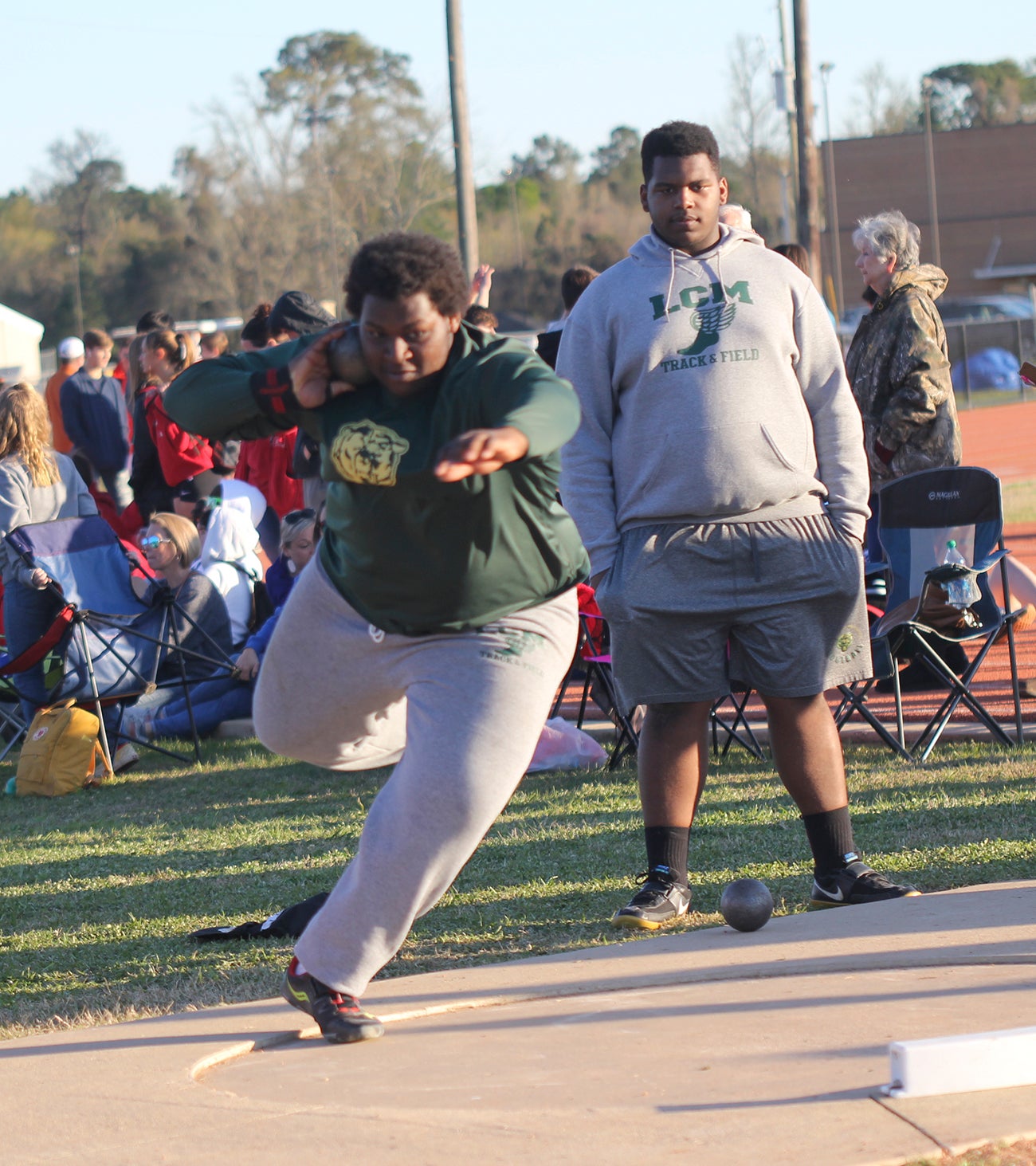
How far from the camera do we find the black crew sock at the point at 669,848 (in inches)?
188

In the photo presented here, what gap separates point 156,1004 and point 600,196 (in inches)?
3258

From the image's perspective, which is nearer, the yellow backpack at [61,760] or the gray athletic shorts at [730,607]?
the gray athletic shorts at [730,607]

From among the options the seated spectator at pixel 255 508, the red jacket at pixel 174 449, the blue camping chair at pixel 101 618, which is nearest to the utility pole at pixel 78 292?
the red jacket at pixel 174 449

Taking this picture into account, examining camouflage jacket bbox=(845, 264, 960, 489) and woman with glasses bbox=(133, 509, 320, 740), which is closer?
camouflage jacket bbox=(845, 264, 960, 489)

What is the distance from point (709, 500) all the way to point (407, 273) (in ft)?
4.84

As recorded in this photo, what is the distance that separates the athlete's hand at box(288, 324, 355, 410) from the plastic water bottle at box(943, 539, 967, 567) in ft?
14.7

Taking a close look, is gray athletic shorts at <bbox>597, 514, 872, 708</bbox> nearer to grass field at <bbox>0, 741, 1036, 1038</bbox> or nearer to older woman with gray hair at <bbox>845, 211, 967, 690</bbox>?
grass field at <bbox>0, 741, 1036, 1038</bbox>

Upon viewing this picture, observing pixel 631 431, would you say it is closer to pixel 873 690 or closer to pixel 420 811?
pixel 420 811

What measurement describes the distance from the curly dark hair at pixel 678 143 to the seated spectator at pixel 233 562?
486 cm

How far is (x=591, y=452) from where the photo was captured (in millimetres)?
4773

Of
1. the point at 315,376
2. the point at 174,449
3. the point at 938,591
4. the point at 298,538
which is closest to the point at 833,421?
the point at 315,376

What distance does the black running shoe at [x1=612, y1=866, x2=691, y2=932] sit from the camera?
468 centimetres

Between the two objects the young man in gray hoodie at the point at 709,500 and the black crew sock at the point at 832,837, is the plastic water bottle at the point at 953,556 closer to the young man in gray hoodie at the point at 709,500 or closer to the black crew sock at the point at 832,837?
the young man in gray hoodie at the point at 709,500

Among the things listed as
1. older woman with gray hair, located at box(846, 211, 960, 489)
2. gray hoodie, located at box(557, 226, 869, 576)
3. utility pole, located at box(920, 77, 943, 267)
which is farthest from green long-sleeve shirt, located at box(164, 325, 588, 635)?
utility pole, located at box(920, 77, 943, 267)
